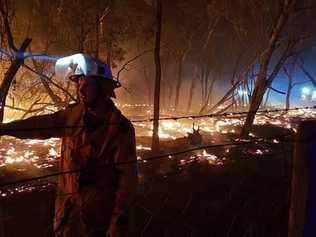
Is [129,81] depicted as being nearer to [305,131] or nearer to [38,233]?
[38,233]

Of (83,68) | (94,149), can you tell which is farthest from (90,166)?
(83,68)

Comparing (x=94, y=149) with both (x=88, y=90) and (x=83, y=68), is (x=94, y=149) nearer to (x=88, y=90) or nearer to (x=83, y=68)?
(x=88, y=90)

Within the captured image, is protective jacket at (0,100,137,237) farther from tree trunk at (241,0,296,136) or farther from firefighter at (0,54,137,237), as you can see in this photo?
tree trunk at (241,0,296,136)

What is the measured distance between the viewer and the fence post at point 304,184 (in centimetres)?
380

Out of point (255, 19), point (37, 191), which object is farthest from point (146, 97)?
point (37, 191)

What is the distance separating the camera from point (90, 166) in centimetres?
373

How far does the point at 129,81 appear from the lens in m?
38.8

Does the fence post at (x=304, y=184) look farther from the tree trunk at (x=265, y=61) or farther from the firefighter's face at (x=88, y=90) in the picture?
the tree trunk at (x=265, y=61)

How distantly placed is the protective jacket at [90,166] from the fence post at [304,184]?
159 centimetres

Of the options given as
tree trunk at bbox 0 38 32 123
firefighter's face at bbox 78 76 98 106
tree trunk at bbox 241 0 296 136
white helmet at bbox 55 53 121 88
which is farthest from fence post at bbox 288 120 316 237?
tree trunk at bbox 241 0 296 136

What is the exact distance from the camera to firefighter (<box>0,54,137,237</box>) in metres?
3.66

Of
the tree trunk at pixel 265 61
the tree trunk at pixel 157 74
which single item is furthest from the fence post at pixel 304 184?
the tree trunk at pixel 265 61

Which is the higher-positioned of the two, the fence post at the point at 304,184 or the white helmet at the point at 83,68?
the white helmet at the point at 83,68

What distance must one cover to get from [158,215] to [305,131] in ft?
15.2
